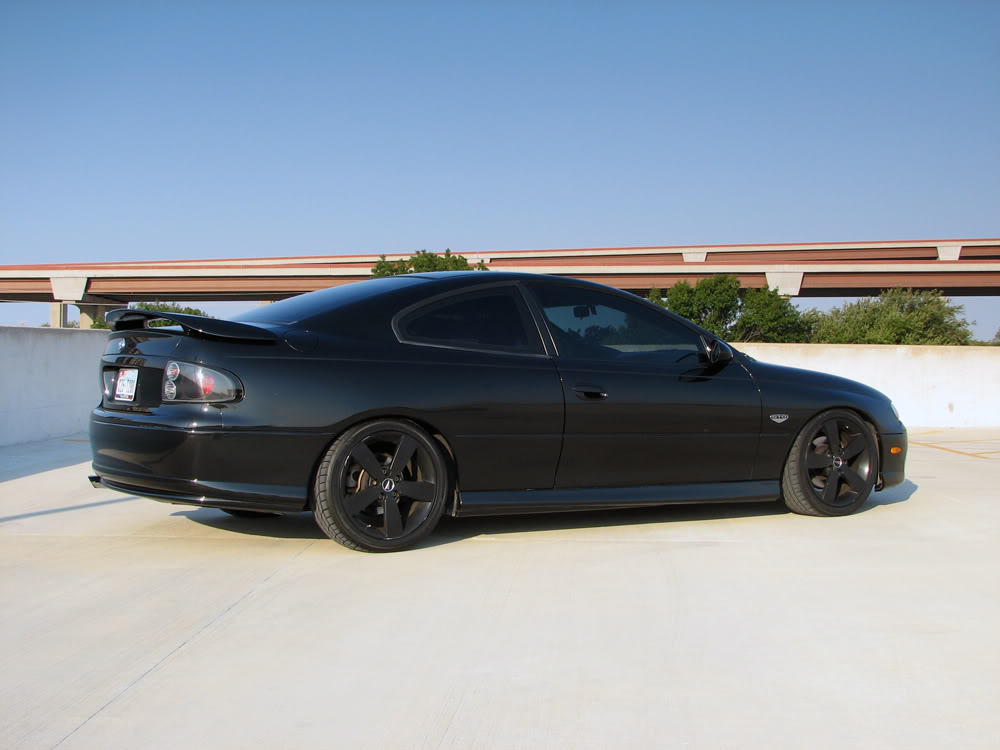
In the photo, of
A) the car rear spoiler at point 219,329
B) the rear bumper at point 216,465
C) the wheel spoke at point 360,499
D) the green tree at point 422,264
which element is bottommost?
the wheel spoke at point 360,499

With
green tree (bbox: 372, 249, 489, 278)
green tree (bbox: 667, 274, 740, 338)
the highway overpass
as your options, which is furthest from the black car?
green tree (bbox: 372, 249, 489, 278)

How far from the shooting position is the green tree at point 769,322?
40875 millimetres

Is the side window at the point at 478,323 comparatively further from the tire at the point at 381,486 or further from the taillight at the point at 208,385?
the taillight at the point at 208,385

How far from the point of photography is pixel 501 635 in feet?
10.8

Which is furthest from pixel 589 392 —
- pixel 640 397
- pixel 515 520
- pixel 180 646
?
pixel 180 646

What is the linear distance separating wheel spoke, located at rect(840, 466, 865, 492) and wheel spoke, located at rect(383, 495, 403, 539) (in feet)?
9.24

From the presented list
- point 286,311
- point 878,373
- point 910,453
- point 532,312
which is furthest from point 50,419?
point 878,373

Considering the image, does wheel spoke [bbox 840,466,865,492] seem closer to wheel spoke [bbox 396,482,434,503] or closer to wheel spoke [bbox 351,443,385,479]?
wheel spoke [bbox 396,482,434,503]

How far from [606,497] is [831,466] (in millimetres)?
1605

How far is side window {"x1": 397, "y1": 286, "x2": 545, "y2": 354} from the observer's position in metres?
4.65

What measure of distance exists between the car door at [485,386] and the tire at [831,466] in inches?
64.1

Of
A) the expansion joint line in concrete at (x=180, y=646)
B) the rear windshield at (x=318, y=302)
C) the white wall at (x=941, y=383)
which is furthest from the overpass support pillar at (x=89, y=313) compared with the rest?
the expansion joint line in concrete at (x=180, y=646)

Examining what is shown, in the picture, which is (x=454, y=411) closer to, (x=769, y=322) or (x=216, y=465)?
(x=216, y=465)

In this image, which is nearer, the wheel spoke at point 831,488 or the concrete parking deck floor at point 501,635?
the concrete parking deck floor at point 501,635
